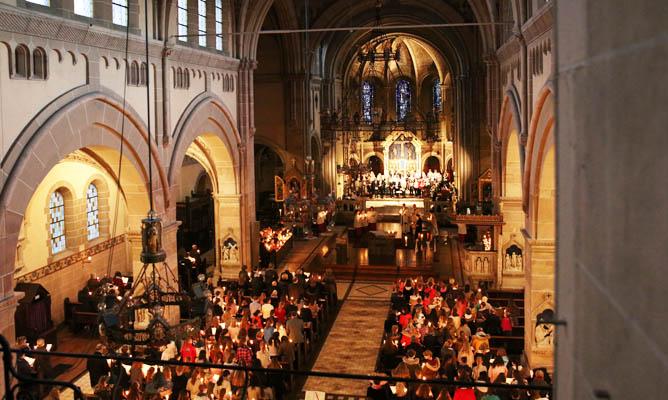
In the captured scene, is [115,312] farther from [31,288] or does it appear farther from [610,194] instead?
[31,288]

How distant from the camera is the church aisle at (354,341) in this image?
15398 mm

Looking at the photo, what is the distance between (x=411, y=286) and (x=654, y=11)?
18341 millimetres

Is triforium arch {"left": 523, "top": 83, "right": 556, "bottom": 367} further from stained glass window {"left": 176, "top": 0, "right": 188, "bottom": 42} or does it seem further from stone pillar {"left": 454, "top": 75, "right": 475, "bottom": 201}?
stone pillar {"left": 454, "top": 75, "right": 475, "bottom": 201}

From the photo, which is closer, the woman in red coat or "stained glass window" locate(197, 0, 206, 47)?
the woman in red coat

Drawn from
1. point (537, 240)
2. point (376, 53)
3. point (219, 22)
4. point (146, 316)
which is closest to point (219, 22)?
point (219, 22)

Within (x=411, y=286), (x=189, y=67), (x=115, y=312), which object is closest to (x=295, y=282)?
(x=411, y=286)

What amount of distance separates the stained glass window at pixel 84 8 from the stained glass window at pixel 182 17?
4.21m

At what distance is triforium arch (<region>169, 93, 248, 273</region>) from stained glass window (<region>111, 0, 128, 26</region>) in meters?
4.16

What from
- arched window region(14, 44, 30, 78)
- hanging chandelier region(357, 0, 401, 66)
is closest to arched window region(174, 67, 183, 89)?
arched window region(14, 44, 30, 78)

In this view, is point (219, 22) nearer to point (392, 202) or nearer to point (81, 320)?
point (81, 320)

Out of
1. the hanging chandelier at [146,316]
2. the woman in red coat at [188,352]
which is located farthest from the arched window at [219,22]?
the hanging chandelier at [146,316]

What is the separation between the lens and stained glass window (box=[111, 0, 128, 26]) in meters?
15.6

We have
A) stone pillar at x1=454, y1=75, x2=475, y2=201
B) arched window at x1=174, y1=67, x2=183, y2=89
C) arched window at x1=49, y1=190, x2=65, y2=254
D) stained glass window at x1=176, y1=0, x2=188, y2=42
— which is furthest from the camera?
stone pillar at x1=454, y1=75, x2=475, y2=201

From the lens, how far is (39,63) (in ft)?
41.6
